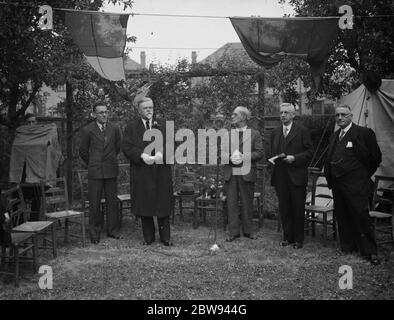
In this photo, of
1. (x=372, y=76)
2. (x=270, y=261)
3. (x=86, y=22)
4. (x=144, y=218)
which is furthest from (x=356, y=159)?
(x=86, y=22)

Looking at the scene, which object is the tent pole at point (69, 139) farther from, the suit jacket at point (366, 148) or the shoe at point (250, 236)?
the suit jacket at point (366, 148)

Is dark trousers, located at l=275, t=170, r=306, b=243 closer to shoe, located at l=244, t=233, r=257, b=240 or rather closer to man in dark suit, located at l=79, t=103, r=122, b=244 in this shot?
shoe, located at l=244, t=233, r=257, b=240

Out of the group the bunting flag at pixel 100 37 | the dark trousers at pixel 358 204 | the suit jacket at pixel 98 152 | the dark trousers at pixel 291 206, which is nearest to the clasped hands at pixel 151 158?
the suit jacket at pixel 98 152

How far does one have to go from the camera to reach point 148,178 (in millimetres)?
5914

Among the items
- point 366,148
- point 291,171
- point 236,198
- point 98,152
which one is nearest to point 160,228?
point 236,198

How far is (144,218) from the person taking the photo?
6.03 metres

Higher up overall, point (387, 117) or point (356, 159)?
point (387, 117)

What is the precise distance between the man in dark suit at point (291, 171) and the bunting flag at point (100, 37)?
2.12 metres

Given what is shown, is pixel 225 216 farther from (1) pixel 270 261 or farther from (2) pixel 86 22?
(2) pixel 86 22

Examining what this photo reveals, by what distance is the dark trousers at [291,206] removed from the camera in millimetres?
5711

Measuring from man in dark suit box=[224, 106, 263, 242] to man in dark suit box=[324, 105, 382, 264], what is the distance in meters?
1.06

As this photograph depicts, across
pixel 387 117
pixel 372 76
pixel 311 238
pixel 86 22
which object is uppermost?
pixel 86 22

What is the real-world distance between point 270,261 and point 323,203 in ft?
8.09
